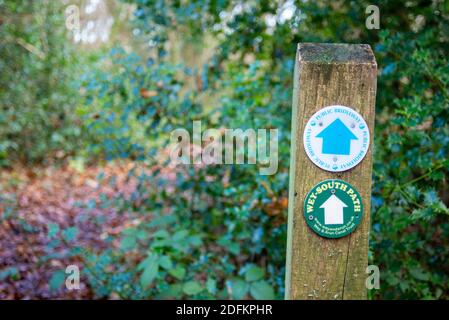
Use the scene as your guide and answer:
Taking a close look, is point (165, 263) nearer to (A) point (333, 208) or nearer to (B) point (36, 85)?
(A) point (333, 208)

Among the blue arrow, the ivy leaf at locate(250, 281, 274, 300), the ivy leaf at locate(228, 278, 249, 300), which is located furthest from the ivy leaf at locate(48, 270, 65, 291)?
the blue arrow

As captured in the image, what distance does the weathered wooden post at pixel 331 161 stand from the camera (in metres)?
1.53

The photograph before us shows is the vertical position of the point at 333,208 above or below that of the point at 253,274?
above

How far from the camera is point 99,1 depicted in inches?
320

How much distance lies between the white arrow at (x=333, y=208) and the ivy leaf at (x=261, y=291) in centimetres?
155

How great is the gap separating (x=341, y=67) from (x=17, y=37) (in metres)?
5.94

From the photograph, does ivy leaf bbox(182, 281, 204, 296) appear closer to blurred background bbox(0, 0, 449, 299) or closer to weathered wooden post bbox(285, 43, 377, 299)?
blurred background bbox(0, 0, 449, 299)

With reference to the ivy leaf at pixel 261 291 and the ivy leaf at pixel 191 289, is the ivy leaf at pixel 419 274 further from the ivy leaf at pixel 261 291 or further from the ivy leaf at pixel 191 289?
the ivy leaf at pixel 191 289

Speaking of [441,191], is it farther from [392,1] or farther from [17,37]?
[17,37]

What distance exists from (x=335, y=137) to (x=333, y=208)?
248 mm

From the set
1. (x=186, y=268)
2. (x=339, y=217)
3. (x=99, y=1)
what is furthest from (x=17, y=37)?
(x=339, y=217)

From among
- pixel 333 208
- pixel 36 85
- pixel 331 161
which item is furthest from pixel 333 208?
pixel 36 85

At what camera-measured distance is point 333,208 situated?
1561mm

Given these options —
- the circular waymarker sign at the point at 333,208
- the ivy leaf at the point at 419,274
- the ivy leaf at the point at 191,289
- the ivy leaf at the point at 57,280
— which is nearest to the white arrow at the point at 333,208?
the circular waymarker sign at the point at 333,208
